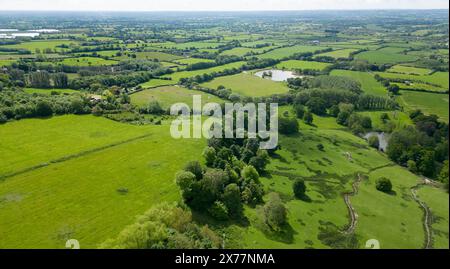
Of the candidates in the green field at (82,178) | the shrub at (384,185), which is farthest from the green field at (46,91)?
the shrub at (384,185)

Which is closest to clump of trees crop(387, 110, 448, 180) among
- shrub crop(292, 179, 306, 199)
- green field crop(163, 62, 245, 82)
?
shrub crop(292, 179, 306, 199)

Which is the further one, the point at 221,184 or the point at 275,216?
the point at 221,184

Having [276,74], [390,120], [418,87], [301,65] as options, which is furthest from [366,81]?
[390,120]

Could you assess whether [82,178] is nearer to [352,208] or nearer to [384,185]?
[352,208]

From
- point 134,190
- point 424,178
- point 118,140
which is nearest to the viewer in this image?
point 134,190
